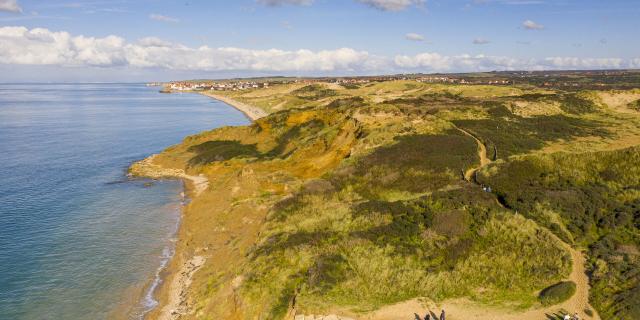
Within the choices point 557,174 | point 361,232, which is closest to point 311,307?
point 361,232

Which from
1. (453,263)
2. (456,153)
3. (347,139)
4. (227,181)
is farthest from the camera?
Result: (347,139)

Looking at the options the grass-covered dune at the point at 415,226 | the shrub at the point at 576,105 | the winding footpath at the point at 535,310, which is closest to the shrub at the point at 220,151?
the grass-covered dune at the point at 415,226

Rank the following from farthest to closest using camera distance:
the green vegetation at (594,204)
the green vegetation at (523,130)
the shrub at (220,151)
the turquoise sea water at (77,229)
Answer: the shrub at (220,151)
the green vegetation at (523,130)
the turquoise sea water at (77,229)
the green vegetation at (594,204)

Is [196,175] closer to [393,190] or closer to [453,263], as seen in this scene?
[393,190]

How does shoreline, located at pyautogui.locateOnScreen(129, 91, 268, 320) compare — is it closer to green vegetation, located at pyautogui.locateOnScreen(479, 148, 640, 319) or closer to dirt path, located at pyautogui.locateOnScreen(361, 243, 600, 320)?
dirt path, located at pyautogui.locateOnScreen(361, 243, 600, 320)

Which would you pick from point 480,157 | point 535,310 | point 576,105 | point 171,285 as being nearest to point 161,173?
point 171,285

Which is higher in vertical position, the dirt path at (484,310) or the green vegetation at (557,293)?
the green vegetation at (557,293)

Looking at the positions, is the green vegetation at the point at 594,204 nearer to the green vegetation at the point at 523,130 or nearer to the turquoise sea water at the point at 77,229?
the green vegetation at the point at 523,130
